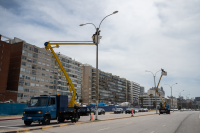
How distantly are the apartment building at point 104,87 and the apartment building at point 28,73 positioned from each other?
28.0 m

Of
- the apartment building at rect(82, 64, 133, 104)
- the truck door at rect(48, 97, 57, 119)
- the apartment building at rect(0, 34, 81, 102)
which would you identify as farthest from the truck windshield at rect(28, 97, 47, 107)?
the apartment building at rect(82, 64, 133, 104)

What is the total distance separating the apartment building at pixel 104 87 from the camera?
4437 inches

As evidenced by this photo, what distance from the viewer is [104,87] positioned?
131 meters

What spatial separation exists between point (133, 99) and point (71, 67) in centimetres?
11746

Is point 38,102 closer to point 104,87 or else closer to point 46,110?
point 46,110

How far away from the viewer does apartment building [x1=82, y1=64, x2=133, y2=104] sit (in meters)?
113

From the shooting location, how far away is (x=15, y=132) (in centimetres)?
1076

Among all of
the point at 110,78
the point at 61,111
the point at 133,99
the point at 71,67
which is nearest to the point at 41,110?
the point at 61,111

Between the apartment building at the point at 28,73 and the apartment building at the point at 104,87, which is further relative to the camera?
the apartment building at the point at 104,87

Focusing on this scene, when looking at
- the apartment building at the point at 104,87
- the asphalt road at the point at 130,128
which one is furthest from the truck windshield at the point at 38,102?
the apartment building at the point at 104,87

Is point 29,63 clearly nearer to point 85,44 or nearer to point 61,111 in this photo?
point 85,44

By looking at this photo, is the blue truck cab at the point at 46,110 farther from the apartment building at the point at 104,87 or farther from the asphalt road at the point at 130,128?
the apartment building at the point at 104,87

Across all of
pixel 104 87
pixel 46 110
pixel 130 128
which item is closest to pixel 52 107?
pixel 46 110

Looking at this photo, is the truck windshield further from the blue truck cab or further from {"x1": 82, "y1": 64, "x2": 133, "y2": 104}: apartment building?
{"x1": 82, "y1": 64, "x2": 133, "y2": 104}: apartment building
